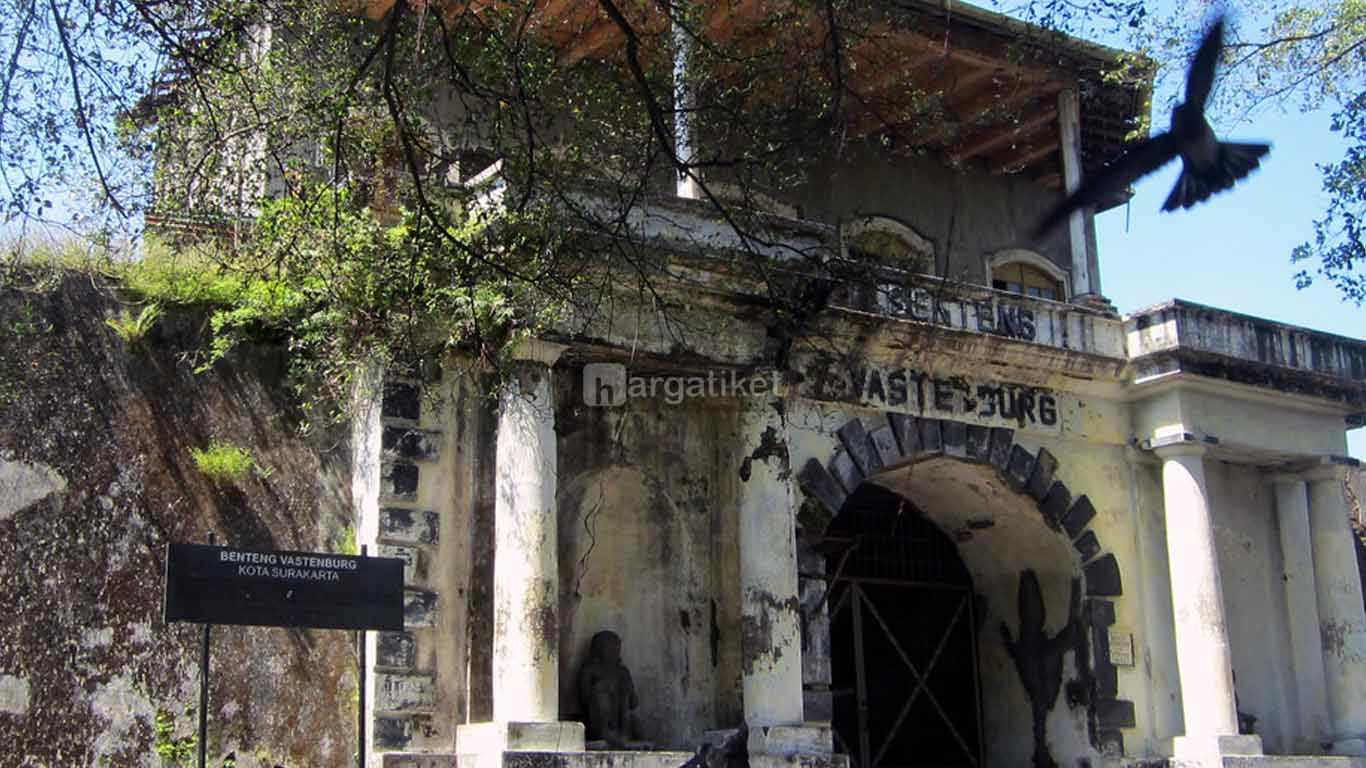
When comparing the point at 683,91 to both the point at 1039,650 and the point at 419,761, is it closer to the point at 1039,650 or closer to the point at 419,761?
the point at 419,761

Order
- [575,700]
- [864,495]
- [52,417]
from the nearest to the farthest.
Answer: [52,417] → [575,700] → [864,495]

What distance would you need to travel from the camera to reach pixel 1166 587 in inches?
616

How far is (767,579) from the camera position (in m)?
13.2

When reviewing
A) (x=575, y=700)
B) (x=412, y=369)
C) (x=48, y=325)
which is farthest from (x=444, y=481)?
(x=48, y=325)

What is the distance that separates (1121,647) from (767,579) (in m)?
4.05

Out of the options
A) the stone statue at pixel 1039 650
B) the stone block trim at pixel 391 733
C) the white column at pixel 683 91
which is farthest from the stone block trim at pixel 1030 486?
the stone block trim at pixel 391 733

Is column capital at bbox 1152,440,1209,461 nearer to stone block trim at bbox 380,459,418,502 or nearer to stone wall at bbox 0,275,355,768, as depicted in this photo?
stone block trim at bbox 380,459,418,502

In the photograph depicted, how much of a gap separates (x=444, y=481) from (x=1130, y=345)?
6.75m

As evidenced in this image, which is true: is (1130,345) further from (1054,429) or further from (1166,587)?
(1166,587)

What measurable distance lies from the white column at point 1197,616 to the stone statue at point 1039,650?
0.93 metres

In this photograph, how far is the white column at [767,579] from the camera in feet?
42.5

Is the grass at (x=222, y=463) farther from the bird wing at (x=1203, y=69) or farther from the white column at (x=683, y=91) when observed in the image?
the bird wing at (x=1203, y=69)

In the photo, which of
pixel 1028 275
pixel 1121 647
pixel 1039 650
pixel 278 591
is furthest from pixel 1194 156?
pixel 1028 275
